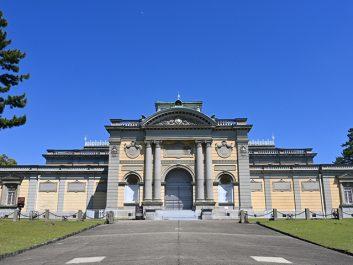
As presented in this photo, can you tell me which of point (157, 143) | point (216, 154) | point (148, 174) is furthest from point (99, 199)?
point (216, 154)

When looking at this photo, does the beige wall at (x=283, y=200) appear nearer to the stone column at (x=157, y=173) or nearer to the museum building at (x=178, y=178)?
the museum building at (x=178, y=178)

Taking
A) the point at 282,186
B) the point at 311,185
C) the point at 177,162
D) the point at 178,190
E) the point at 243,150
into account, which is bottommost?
the point at 178,190

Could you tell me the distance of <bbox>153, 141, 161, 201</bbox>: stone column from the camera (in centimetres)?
4044

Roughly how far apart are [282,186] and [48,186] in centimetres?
2800

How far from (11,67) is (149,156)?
1965 centimetres

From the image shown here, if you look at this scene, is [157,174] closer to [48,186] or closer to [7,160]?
[48,186]

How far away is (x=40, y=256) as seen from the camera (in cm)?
1252

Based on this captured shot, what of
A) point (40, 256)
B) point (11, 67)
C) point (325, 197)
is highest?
point (11, 67)

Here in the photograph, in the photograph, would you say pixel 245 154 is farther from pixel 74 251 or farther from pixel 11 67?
pixel 74 251

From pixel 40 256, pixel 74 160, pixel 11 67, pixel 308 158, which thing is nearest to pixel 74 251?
pixel 40 256

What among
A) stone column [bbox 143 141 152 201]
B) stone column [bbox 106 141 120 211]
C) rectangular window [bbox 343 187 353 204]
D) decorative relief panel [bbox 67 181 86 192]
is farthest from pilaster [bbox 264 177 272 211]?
decorative relief panel [bbox 67 181 86 192]

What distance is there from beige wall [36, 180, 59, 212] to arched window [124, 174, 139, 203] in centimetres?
875

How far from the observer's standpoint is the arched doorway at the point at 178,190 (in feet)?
136

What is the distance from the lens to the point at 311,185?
42.5 meters
